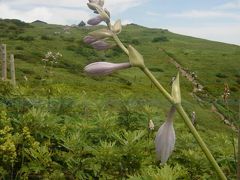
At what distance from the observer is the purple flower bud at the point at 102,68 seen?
113cm

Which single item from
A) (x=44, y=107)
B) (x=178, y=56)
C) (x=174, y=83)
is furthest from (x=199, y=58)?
(x=174, y=83)

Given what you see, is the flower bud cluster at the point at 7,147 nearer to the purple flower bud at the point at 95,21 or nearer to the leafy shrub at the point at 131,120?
the leafy shrub at the point at 131,120

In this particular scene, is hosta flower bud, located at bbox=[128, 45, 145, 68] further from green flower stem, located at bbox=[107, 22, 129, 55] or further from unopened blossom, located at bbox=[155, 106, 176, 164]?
unopened blossom, located at bbox=[155, 106, 176, 164]

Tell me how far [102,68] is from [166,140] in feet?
0.71

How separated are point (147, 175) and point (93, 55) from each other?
178ft

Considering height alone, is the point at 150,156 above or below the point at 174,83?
below

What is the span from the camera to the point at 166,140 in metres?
1.14

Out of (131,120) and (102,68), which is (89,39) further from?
(131,120)

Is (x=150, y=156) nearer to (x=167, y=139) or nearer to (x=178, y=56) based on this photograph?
(x=167, y=139)

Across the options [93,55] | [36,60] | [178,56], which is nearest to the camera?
[36,60]

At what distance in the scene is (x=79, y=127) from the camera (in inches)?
219

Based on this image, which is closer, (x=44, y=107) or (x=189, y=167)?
(x=189, y=167)

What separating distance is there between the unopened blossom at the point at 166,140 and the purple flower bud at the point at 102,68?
0.15 metres

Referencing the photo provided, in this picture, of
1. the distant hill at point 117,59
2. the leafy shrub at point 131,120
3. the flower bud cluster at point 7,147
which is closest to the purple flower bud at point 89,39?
the flower bud cluster at point 7,147
